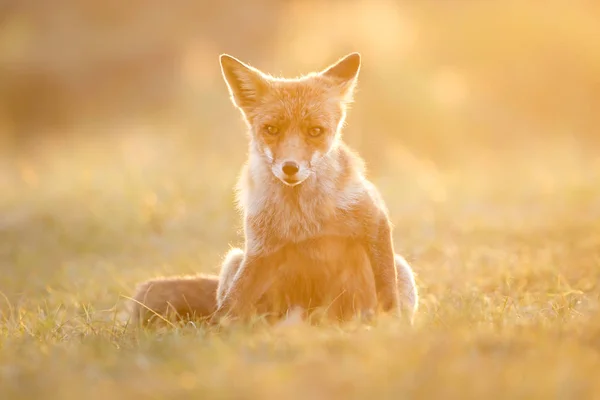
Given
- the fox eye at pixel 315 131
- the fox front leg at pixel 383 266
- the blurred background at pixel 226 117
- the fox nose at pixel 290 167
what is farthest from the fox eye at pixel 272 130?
the blurred background at pixel 226 117

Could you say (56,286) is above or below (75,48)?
below

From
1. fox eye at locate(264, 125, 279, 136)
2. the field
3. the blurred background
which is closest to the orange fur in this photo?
the field

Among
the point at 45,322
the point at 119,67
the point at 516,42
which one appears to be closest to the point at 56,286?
the point at 45,322

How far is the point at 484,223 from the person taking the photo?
841 cm

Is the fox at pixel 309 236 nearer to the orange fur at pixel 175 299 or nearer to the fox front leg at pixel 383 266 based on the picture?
the fox front leg at pixel 383 266

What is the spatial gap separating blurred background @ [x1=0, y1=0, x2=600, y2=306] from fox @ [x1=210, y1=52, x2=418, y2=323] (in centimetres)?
245

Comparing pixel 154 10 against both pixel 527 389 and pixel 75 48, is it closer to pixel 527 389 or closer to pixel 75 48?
pixel 75 48

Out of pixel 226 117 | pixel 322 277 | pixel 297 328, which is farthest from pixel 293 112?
pixel 226 117

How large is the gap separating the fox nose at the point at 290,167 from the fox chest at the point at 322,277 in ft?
1.43

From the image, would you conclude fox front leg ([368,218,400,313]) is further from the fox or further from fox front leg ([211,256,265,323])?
fox front leg ([211,256,265,323])

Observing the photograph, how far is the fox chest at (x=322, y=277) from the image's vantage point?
4.59m

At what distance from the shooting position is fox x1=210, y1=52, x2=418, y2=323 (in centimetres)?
459

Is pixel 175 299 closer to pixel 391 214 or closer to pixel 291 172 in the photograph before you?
pixel 291 172

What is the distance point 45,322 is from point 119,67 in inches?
430
